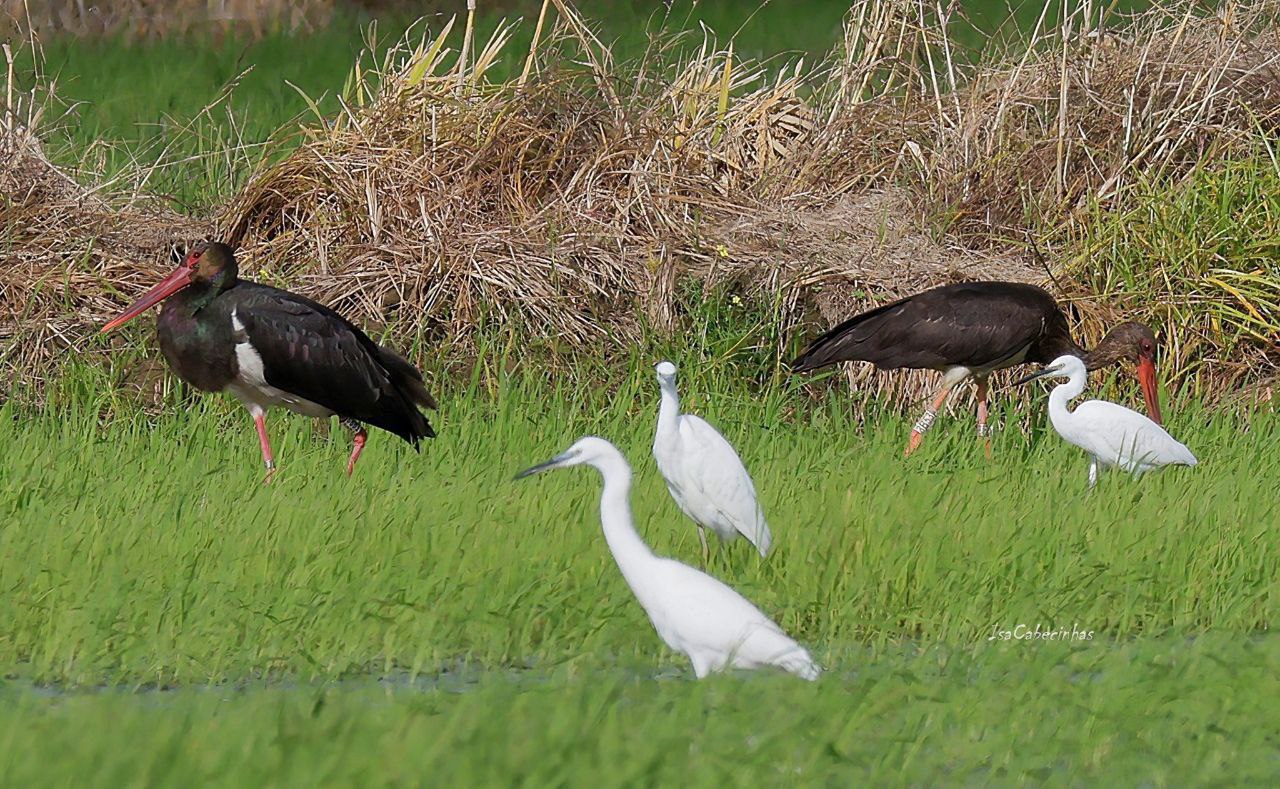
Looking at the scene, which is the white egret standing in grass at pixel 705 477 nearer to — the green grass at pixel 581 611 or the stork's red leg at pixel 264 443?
the green grass at pixel 581 611

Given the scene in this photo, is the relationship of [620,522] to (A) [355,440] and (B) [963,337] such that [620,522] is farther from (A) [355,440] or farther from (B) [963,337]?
(B) [963,337]

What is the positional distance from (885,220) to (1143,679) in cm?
499

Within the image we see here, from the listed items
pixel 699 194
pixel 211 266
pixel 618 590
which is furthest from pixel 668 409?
pixel 699 194

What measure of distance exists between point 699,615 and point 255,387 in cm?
363

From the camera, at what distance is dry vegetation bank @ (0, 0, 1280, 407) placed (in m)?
8.65

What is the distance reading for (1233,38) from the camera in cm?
955

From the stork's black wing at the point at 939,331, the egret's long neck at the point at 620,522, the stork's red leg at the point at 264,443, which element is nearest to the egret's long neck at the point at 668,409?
the egret's long neck at the point at 620,522

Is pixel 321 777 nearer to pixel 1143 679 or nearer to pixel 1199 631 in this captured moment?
pixel 1143 679

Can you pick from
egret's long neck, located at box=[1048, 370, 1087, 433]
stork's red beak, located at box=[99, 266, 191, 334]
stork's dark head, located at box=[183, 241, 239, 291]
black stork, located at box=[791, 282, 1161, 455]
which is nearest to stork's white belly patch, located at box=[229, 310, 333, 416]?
stork's dark head, located at box=[183, 241, 239, 291]

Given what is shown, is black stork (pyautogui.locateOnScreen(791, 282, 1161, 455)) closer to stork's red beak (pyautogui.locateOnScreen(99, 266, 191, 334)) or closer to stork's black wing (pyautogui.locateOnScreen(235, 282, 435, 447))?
stork's black wing (pyautogui.locateOnScreen(235, 282, 435, 447))

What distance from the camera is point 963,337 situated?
25.6 ft

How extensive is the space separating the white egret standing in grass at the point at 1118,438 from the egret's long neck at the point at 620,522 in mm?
2616

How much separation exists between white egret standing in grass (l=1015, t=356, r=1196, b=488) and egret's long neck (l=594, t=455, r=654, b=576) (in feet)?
8.58

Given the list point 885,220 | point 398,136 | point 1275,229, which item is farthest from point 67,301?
point 1275,229
